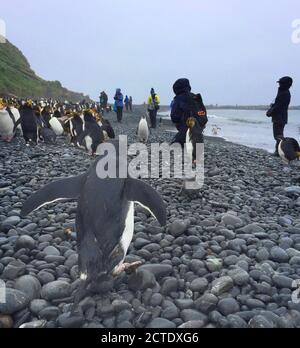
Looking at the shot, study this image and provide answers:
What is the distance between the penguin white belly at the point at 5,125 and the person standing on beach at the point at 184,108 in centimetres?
579

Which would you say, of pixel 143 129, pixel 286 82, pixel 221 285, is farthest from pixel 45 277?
pixel 143 129

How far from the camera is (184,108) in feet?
24.3

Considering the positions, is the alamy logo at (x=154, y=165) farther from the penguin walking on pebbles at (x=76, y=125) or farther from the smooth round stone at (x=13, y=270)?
the penguin walking on pebbles at (x=76, y=125)

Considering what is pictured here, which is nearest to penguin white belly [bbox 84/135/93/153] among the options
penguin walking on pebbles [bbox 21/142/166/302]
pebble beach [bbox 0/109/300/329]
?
pebble beach [bbox 0/109/300/329]

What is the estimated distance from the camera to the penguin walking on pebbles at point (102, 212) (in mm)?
2756

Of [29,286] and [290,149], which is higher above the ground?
[290,149]

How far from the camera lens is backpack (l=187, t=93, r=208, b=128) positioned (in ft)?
24.6

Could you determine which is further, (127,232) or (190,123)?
(190,123)

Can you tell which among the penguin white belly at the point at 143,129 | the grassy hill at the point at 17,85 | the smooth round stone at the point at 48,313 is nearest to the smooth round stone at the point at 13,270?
the smooth round stone at the point at 48,313

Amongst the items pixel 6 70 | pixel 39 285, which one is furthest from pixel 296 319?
pixel 6 70

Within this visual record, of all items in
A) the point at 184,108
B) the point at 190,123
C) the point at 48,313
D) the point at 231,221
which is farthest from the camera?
the point at 184,108

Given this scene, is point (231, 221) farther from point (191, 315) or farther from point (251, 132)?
point (251, 132)

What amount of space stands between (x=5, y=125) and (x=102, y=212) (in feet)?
30.9

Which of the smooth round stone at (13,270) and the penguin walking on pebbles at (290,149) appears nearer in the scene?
the smooth round stone at (13,270)
